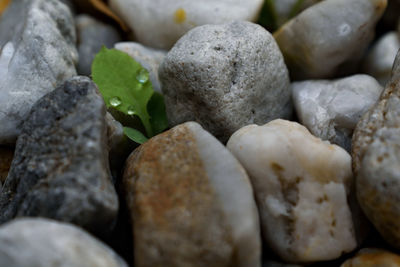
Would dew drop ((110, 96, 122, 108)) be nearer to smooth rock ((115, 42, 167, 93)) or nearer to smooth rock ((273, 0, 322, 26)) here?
smooth rock ((115, 42, 167, 93))

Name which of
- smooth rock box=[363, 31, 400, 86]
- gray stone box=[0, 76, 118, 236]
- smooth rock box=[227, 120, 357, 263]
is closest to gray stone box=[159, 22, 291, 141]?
smooth rock box=[227, 120, 357, 263]

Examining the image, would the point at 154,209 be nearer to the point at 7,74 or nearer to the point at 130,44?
the point at 7,74

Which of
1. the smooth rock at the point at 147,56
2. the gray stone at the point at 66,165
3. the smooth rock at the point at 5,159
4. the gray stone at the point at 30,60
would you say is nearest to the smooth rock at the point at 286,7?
the smooth rock at the point at 147,56

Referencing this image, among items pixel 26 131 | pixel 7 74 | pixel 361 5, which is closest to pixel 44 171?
pixel 26 131

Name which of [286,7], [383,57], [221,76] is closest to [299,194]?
[221,76]

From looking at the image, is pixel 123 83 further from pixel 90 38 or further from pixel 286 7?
pixel 286 7

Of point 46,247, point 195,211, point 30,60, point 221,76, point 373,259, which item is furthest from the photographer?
point 30,60
